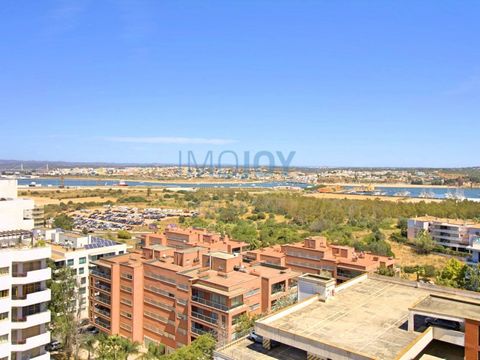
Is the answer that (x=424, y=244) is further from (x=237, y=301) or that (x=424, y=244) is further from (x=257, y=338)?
(x=257, y=338)

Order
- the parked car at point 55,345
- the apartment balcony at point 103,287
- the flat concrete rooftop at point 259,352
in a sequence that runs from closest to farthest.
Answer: the flat concrete rooftop at point 259,352 < the parked car at point 55,345 < the apartment balcony at point 103,287

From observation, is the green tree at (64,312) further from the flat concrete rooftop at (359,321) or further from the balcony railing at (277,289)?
the flat concrete rooftop at (359,321)

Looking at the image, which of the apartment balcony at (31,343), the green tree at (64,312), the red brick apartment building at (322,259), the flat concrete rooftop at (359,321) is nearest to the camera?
the flat concrete rooftop at (359,321)

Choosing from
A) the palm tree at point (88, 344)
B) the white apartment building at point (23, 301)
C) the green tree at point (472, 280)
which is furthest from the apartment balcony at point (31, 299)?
→ the green tree at point (472, 280)

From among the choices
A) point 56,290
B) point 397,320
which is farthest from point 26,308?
point 397,320

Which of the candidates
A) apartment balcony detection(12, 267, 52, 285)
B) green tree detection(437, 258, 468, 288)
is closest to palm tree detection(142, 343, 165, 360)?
apartment balcony detection(12, 267, 52, 285)

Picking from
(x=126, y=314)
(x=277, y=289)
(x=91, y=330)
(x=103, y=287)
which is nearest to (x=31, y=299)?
(x=126, y=314)

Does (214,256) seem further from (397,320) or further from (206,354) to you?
(397,320)
